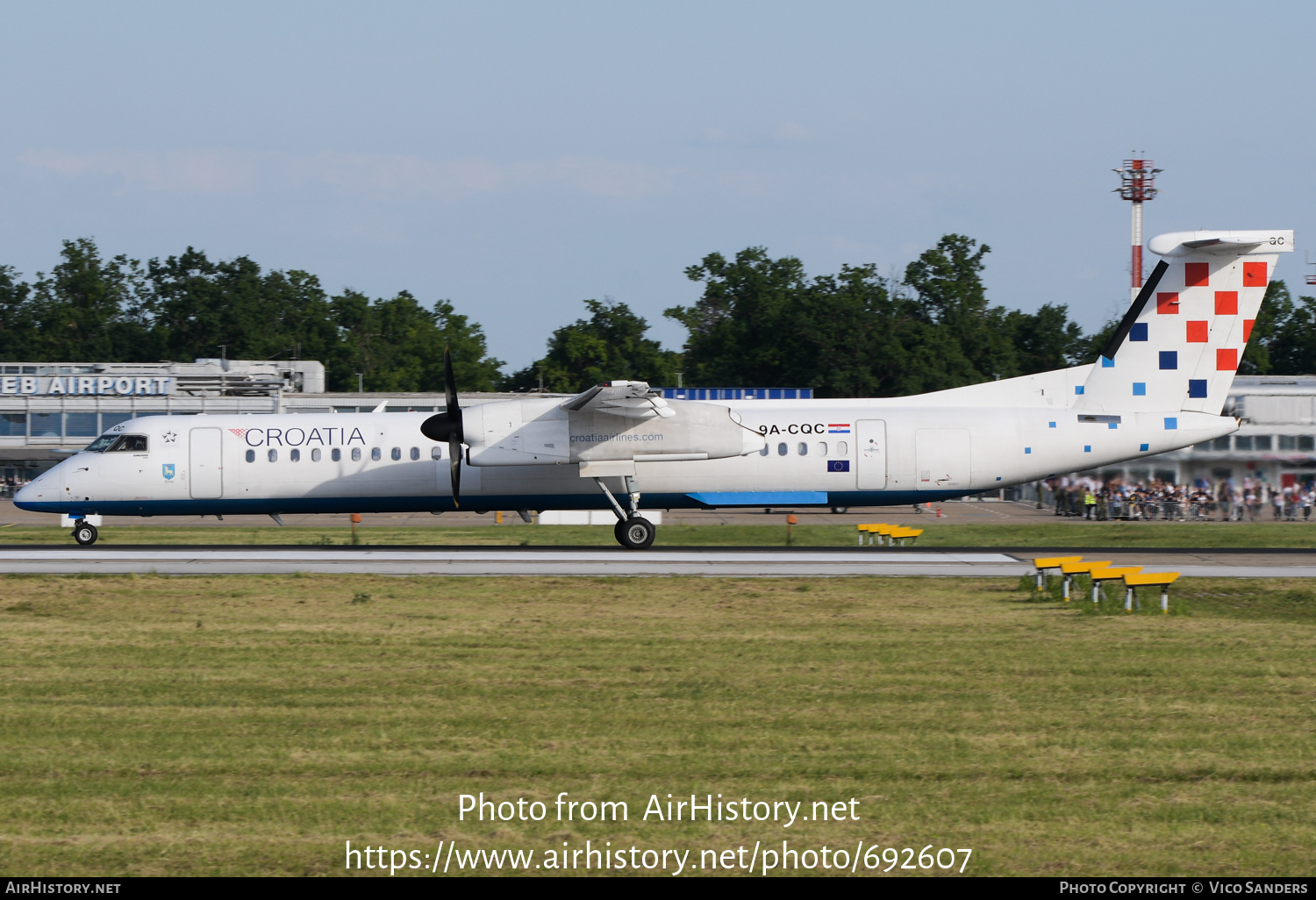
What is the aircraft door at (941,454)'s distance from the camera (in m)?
25.5

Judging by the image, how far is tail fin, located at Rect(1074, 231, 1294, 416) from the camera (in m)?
26.0

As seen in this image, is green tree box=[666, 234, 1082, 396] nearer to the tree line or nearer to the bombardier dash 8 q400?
the tree line

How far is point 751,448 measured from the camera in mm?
24906

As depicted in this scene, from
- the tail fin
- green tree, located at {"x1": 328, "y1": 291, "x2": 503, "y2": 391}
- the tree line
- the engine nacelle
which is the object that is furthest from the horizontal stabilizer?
green tree, located at {"x1": 328, "y1": 291, "x2": 503, "y2": 391}

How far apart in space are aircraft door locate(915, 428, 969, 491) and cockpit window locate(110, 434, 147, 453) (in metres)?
16.7

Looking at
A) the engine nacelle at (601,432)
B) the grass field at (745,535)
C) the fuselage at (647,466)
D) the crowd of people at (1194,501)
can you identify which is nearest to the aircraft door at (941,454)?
the fuselage at (647,466)

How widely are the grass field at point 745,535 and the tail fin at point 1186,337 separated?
5627mm

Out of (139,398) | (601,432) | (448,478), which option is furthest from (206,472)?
(139,398)

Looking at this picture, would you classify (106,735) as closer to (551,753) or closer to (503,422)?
(551,753)

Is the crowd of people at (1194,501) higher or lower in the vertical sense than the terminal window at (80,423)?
lower

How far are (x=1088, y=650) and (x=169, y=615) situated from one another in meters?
11.8

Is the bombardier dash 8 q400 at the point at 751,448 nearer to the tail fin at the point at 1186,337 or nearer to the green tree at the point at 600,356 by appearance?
the tail fin at the point at 1186,337

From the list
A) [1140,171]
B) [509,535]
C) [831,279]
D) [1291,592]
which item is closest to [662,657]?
[1291,592]

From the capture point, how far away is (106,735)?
9.64 m
